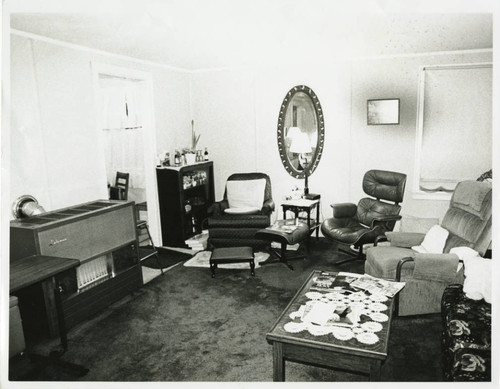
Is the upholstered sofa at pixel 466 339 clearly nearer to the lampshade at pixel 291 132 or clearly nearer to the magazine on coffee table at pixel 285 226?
the magazine on coffee table at pixel 285 226

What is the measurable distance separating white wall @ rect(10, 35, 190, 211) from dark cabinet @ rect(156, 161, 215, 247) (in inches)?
41.7

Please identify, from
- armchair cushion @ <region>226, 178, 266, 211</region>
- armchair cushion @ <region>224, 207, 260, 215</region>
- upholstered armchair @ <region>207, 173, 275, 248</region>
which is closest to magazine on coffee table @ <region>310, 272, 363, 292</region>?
upholstered armchair @ <region>207, 173, 275, 248</region>

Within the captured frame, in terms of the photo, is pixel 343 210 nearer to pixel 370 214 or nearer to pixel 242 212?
pixel 370 214

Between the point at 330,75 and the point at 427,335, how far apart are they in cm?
369

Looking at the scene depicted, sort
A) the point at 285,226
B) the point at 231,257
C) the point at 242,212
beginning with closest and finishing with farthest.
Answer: the point at 231,257 → the point at 285,226 → the point at 242,212

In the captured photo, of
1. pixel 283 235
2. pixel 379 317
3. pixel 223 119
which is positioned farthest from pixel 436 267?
pixel 223 119

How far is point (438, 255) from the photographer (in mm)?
3029

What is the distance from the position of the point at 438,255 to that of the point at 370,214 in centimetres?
170

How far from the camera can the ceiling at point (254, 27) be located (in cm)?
271

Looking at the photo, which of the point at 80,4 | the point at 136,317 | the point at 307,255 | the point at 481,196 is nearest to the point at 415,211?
the point at 307,255

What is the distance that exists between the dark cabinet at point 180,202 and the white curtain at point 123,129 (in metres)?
1.26

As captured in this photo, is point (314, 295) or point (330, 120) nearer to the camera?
point (314, 295)

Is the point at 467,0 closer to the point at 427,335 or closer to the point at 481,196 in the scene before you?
the point at 481,196

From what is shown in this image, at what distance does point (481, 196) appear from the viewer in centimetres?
321
